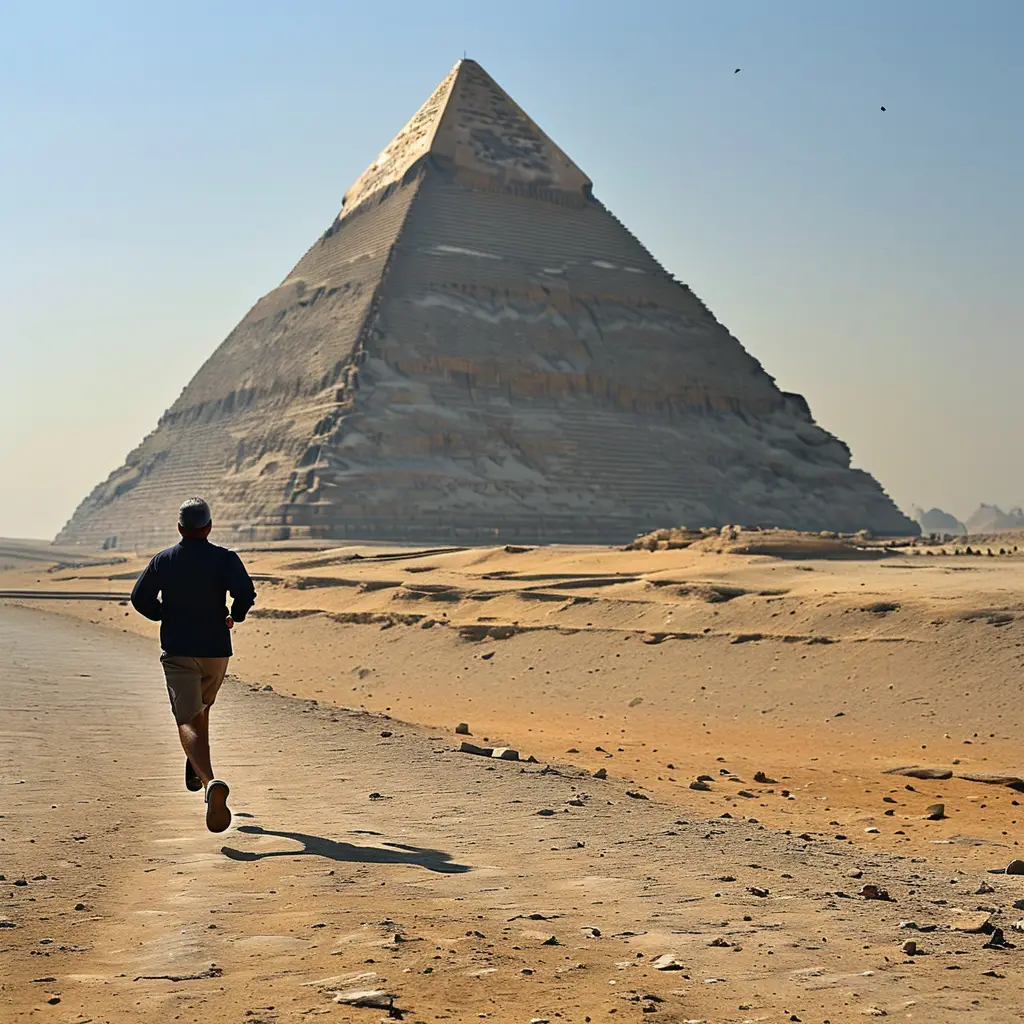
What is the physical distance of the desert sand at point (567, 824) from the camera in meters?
3.47

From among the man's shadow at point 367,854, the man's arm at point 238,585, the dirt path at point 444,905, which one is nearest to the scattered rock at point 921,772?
the dirt path at point 444,905

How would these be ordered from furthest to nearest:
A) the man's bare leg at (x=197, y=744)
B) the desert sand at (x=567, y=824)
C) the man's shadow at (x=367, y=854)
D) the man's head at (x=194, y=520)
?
the man's head at (x=194, y=520), the man's bare leg at (x=197, y=744), the man's shadow at (x=367, y=854), the desert sand at (x=567, y=824)

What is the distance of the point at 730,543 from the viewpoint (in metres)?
21.1

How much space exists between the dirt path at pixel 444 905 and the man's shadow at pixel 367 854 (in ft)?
0.06

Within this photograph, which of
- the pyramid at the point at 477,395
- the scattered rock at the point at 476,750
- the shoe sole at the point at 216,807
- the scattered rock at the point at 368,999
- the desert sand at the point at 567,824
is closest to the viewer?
the scattered rock at the point at 368,999

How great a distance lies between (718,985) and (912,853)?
2788mm

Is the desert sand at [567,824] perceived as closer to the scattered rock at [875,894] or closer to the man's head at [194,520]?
the scattered rock at [875,894]

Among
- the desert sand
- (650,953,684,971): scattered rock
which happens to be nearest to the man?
the desert sand

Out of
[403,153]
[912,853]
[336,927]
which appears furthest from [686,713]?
[403,153]

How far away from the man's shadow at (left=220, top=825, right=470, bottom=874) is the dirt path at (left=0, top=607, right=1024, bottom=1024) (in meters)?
0.02

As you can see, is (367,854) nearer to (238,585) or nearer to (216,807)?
(216,807)

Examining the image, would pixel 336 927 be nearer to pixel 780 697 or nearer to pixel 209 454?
pixel 780 697

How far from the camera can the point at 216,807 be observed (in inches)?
206

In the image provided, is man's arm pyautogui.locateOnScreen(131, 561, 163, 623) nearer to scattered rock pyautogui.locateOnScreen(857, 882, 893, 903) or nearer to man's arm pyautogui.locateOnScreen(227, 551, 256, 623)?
man's arm pyautogui.locateOnScreen(227, 551, 256, 623)
